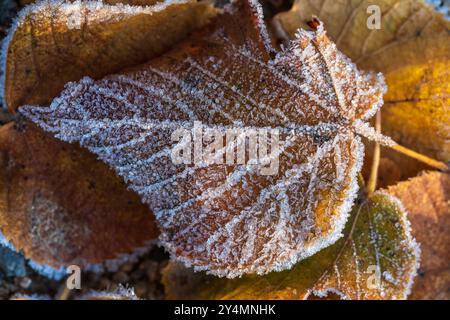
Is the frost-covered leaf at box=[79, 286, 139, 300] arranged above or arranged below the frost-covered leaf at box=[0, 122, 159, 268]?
below

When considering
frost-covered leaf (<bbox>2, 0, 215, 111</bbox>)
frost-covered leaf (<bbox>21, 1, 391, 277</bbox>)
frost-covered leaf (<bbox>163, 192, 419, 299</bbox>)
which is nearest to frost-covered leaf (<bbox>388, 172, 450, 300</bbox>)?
frost-covered leaf (<bbox>163, 192, 419, 299</bbox>)

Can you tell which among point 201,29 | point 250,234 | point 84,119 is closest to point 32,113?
point 84,119

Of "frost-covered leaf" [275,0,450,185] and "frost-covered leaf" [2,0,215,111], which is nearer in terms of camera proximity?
"frost-covered leaf" [2,0,215,111]

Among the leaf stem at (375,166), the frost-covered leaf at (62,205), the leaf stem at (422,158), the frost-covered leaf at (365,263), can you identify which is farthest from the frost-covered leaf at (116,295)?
the leaf stem at (422,158)

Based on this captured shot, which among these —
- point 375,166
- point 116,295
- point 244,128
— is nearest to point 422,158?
point 375,166

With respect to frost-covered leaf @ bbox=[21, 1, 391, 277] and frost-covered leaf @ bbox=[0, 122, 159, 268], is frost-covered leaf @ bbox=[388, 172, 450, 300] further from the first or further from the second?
frost-covered leaf @ bbox=[0, 122, 159, 268]

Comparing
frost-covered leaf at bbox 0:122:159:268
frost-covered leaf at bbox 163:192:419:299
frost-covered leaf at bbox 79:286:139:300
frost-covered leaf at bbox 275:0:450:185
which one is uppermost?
frost-covered leaf at bbox 275:0:450:185

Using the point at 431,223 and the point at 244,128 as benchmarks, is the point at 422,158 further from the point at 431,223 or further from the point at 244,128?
the point at 244,128
